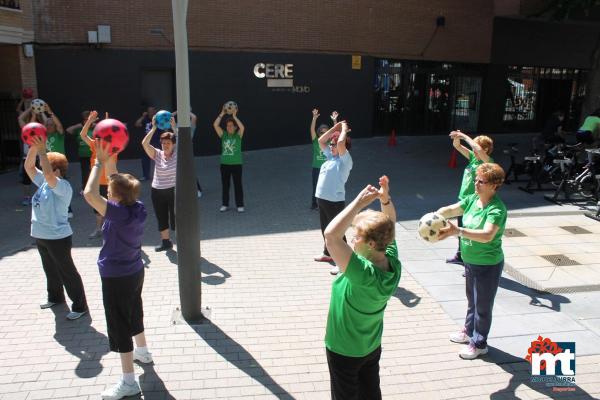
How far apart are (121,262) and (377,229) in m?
2.27

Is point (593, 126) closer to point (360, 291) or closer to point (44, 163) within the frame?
point (360, 291)

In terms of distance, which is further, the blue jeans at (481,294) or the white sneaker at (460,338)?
the white sneaker at (460,338)

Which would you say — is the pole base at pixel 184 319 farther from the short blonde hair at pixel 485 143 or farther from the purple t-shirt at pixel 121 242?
the short blonde hair at pixel 485 143

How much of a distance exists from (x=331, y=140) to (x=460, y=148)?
1.88 m

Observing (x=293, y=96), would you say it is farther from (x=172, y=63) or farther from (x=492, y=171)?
(x=492, y=171)

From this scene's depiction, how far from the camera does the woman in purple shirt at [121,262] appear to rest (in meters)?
4.16

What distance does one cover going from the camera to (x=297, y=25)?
16.7 meters

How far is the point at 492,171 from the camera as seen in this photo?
4.55m

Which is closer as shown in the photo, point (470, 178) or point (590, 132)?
point (470, 178)

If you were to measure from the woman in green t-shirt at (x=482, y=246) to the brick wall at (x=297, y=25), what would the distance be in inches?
496

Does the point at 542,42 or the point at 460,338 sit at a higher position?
the point at 542,42

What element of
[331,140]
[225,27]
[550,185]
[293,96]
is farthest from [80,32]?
[550,185]

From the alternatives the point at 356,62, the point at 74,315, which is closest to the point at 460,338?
the point at 74,315

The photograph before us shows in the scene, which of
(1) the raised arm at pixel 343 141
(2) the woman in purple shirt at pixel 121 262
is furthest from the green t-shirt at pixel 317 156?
(2) the woman in purple shirt at pixel 121 262
